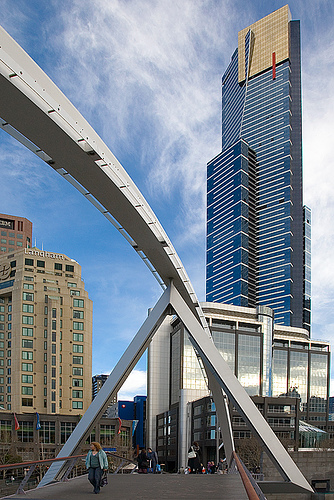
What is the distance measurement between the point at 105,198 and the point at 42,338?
8099cm

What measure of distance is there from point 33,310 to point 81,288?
407 inches

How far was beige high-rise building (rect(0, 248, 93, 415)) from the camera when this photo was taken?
8856 centimetres

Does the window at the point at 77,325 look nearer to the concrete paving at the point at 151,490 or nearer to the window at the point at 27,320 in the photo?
the window at the point at 27,320

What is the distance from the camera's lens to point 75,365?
306 feet

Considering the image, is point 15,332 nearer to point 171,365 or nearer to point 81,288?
point 81,288

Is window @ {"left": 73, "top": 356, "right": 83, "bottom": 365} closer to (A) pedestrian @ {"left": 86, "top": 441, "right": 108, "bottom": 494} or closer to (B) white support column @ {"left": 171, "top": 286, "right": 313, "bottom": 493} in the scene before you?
(B) white support column @ {"left": 171, "top": 286, "right": 313, "bottom": 493}

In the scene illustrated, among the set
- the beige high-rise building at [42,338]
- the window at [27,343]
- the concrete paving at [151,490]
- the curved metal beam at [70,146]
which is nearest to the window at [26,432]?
the beige high-rise building at [42,338]

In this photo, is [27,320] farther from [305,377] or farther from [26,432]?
[305,377]

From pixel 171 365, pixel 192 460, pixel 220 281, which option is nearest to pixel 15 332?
pixel 171 365

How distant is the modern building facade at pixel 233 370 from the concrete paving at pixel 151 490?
7424cm

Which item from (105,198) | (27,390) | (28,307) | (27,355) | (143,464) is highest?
(105,198)

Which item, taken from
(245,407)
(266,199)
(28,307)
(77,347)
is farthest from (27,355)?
(266,199)

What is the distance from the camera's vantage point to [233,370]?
104 meters

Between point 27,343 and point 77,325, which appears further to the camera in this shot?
point 77,325
